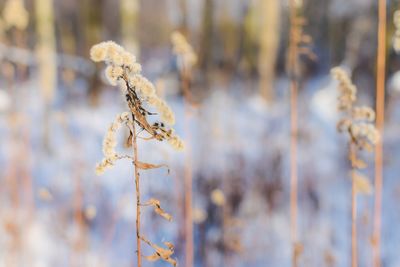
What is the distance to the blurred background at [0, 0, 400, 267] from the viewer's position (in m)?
4.27

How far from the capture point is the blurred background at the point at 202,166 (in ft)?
14.0

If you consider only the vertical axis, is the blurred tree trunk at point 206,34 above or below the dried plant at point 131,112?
above

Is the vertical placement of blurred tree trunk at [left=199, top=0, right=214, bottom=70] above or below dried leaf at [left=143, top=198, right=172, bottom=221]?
above

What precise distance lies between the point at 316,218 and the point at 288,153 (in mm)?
1863

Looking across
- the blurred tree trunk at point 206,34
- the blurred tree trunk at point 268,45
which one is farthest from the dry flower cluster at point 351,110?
the blurred tree trunk at point 268,45

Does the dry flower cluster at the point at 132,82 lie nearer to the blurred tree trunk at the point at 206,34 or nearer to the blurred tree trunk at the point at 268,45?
the blurred tree trunk at the point at 206,34

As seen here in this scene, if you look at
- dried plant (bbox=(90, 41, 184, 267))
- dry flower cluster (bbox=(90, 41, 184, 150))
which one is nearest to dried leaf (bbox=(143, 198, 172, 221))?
dried plant (bbox=(90, 41, 184, 267))

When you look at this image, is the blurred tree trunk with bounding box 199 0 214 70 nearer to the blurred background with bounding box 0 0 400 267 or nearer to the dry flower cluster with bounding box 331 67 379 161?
the blurred background with bounding box 0 0 400 267

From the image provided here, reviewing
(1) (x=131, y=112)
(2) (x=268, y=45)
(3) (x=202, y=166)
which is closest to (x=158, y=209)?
(1) (x=131, y=112)

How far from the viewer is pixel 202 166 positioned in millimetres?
5855

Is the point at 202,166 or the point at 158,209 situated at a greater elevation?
the point at 202,166


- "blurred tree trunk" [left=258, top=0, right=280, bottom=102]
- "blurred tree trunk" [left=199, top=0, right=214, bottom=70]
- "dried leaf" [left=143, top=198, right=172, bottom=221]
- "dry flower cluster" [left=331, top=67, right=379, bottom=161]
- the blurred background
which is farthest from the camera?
"blurred tree trunk" [left=258, top=0, right=280, bottom=102]

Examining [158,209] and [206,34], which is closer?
[158,209]

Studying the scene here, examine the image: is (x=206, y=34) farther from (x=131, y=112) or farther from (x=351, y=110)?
(x=131, y=112)
